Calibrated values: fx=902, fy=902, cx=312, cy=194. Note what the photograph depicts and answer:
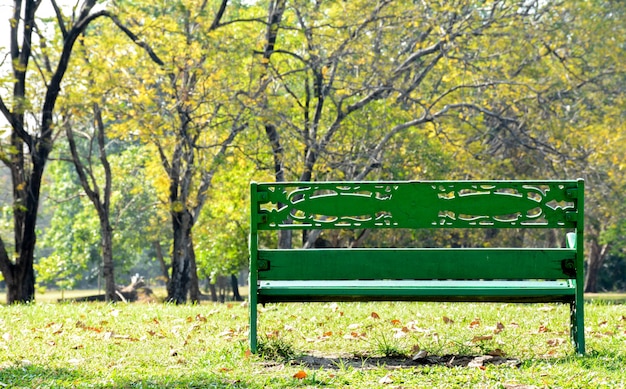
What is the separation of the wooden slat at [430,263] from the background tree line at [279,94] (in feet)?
32.1

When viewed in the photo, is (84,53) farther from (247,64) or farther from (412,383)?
(412,383)

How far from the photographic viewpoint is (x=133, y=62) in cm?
1734

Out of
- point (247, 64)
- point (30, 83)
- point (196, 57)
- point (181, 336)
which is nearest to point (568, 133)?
point (247, 64)

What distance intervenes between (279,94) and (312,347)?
14.7m

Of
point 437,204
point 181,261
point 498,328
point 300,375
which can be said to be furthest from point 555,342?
point 181,261

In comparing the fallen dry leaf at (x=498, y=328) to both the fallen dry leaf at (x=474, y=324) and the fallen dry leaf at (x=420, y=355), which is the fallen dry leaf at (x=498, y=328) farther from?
the fallen dry leaf at (x=420, y=355)

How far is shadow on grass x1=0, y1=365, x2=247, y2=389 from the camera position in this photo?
4.74 metres

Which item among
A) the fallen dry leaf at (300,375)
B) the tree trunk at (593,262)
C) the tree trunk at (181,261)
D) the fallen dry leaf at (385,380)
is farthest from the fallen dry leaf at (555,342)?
the tree trunk at (593,262)

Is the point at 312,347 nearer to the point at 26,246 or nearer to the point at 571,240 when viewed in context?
the point at 571,240

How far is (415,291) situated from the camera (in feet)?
17.9

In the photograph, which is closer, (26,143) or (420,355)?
(420,355)

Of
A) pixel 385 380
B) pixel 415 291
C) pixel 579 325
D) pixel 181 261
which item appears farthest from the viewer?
pixel 181 261

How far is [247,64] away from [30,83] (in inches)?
169

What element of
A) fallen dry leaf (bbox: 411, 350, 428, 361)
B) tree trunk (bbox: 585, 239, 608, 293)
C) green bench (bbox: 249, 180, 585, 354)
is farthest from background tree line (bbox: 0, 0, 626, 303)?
tree trunk (bbox: 585, 239, 608, 293)
